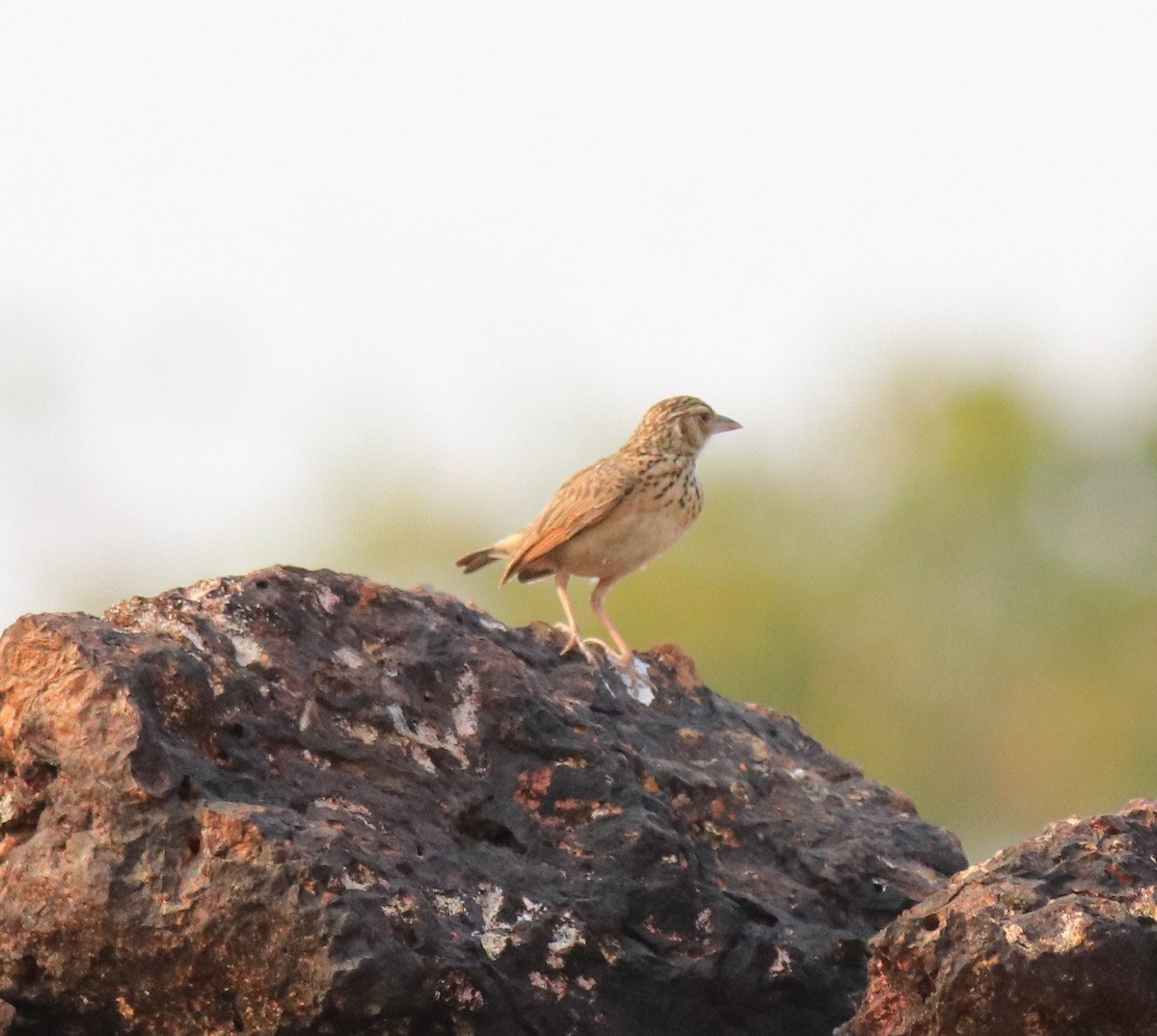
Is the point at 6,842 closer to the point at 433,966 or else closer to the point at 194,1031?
the point at 194,1031

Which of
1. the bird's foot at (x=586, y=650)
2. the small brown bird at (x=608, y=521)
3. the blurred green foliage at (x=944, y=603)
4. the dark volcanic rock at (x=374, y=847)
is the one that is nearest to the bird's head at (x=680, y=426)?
the small brown bird at (x=608, y=521)

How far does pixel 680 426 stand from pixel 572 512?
37.9 inches

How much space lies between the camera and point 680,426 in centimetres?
938

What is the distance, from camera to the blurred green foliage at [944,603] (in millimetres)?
29688

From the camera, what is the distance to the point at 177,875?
4664 millimetres

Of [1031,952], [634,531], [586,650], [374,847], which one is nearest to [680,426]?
[634,531]

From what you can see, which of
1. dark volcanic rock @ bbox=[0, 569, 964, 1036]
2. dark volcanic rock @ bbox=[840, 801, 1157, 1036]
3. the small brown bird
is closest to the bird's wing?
the small brown bird

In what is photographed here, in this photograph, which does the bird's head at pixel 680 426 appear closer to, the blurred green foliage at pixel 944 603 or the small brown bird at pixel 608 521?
the small brown bird at pixel 608 521

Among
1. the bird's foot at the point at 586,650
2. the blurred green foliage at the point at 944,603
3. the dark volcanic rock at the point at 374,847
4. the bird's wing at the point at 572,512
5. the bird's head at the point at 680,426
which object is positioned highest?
the blurred green foliage at the point at 944,603

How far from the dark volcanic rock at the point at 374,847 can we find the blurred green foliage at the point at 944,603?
70.0 feet

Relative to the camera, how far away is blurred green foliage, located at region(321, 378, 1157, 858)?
2969 centimetres

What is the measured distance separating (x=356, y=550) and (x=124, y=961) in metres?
27.0

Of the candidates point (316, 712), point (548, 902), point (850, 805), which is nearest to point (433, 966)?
point (548, 902)

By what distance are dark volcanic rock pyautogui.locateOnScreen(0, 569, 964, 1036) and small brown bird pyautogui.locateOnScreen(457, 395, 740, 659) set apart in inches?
101
